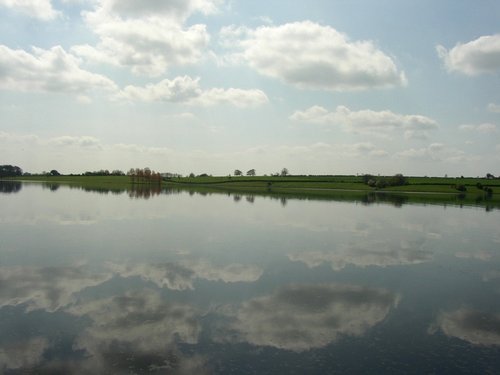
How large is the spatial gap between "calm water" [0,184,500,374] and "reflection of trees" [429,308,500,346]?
0.27 ft

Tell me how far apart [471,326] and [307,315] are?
21.3ft

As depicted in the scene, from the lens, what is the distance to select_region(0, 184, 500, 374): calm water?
515 inches

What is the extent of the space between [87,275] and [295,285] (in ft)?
36.9

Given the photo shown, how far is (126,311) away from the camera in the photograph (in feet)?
55.4

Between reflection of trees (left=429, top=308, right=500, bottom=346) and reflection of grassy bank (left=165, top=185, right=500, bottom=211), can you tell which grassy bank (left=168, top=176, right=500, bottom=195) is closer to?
reflection of grassy bank (left=165, top=185, right=500, bottom=211)

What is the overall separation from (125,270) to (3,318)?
26.4 feet

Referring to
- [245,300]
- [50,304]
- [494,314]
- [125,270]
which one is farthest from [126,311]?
[494,314]

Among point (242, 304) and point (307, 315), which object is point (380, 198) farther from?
point (307, 315)

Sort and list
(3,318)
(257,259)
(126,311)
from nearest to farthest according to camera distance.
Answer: (3,318) → (126,311) → (257,259)

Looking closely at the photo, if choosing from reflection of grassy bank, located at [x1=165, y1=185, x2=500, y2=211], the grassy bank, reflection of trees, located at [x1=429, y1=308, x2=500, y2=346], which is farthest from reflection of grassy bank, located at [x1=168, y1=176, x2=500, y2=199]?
reflection of trees, located at [x1=429, y1=308, x2=500, y2=346]

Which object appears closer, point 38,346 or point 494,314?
point 38,346

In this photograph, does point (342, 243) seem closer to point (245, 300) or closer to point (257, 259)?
point (257, 259)

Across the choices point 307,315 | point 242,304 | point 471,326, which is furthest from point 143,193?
point 471,326

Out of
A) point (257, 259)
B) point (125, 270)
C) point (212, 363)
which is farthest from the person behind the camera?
point (257, 259)
